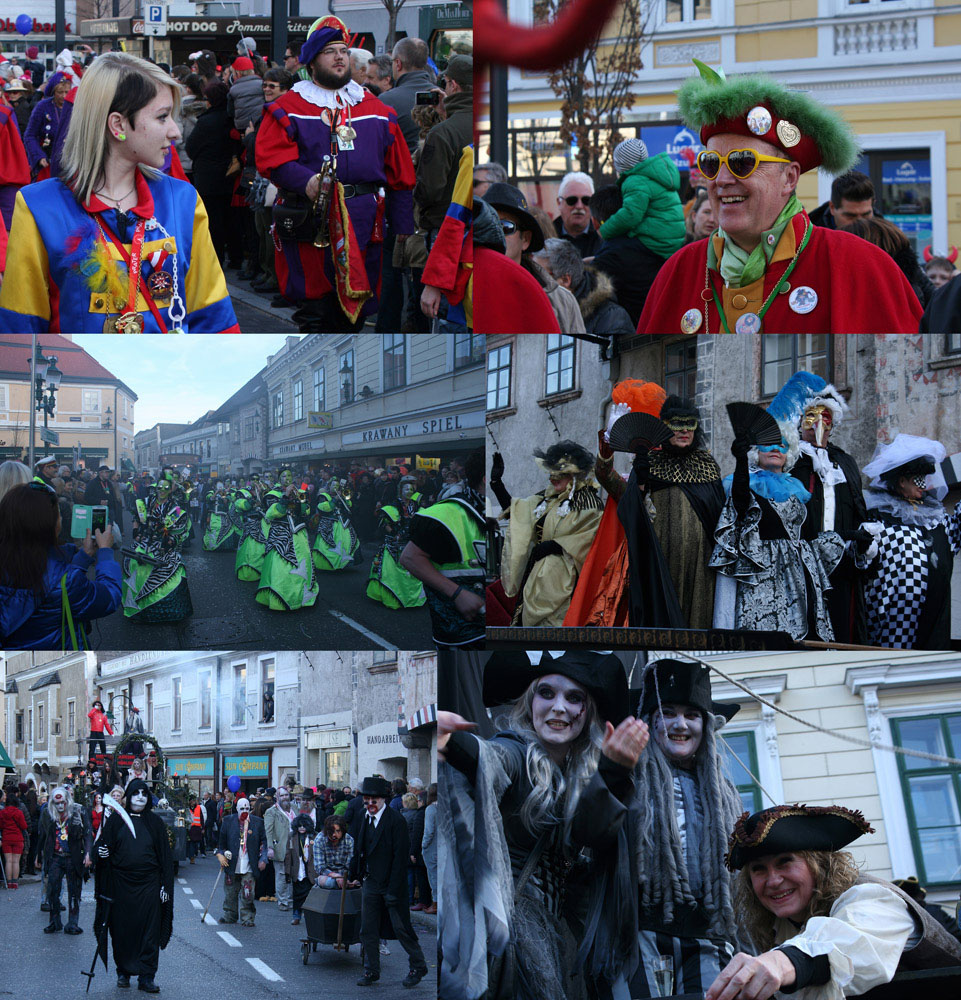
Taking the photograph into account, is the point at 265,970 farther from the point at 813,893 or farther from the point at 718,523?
the point at 718,523

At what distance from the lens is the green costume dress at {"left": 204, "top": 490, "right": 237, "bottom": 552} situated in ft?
14.3

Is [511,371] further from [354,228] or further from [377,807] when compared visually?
[354,228]

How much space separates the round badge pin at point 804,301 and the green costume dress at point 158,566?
2.11 meters

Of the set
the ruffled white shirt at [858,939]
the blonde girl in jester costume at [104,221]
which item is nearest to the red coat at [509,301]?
the blonde girl in jester costume at [104,221]

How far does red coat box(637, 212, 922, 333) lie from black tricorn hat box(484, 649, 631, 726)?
1269 mm

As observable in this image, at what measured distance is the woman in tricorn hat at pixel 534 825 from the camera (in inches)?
156

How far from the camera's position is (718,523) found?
437 cm

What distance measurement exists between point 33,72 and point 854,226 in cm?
772

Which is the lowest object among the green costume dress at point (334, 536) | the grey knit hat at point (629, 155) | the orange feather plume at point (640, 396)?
the green costume dress at point (334, 536)

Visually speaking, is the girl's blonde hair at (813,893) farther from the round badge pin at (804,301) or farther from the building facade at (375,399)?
the round badge pin at (804,301)

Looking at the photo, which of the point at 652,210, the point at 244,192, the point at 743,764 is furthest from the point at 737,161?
the point at 244,192

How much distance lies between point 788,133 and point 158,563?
250 cm

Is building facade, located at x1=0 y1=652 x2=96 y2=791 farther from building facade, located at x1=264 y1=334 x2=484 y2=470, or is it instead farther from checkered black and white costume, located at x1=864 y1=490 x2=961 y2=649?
checkered black and white costume, located at x1=864 y1=490 x2=961 y2=649

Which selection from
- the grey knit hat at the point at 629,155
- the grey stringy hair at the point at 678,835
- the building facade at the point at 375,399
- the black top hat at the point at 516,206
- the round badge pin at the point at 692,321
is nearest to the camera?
the grey stringy hair at the point at 678,835
